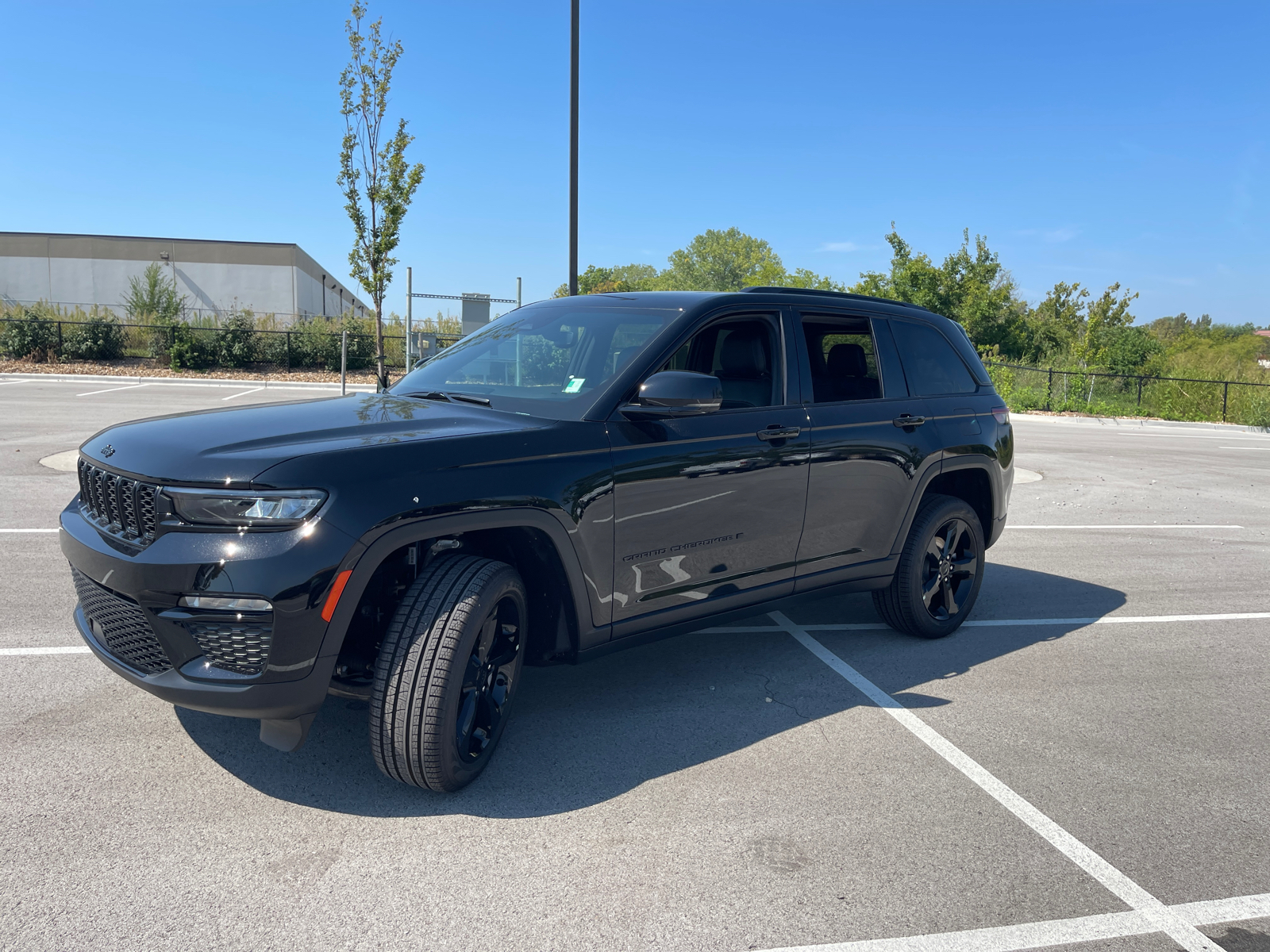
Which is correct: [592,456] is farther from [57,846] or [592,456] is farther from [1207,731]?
[1207,731]

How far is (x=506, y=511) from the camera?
3.26 m

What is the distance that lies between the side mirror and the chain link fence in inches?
1015

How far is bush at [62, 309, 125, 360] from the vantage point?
1111 inches

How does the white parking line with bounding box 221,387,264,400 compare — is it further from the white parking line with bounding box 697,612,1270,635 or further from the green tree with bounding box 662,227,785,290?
the green tree with bounding box 662,227,785,290

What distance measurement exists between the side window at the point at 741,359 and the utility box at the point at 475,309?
428 inches

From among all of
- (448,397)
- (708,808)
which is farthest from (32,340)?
(708,808)

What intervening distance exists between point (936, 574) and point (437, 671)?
11.1 feet

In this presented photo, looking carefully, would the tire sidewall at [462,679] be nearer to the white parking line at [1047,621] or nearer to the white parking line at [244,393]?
the white parking line at [1047,621]

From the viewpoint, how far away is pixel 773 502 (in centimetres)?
423

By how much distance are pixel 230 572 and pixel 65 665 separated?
2312mm

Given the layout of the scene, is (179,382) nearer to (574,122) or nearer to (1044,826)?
(574,122)

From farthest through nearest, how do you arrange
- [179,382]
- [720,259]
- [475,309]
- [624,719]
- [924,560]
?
[720,259], [179,382], [475,309], [924,560], [624,719]

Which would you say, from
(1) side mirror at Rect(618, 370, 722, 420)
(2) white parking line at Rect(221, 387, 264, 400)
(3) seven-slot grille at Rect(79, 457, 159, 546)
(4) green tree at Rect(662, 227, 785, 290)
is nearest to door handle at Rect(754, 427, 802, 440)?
(1) side mirror at Rect(618, 370, 722, 420)

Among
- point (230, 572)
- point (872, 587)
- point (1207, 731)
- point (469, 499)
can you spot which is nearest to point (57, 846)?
point (230, 572)
